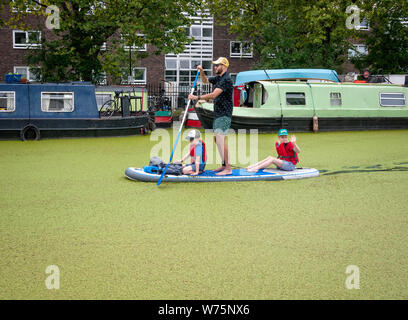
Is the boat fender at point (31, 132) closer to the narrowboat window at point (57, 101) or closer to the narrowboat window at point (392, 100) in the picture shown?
the narrowboat window at point (57, 101)

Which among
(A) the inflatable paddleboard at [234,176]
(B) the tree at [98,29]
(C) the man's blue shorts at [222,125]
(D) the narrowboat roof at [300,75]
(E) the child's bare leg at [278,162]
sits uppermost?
(B) the tree at [98,29]

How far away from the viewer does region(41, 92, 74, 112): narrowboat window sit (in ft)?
50.5

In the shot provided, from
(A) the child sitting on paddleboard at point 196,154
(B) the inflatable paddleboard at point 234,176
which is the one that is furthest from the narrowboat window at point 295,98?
(A) the child sitting on paddleboard at point 196,154

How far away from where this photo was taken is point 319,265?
15.3 ft

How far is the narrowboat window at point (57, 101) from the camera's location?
50.5 ft

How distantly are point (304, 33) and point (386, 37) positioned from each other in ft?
13.4

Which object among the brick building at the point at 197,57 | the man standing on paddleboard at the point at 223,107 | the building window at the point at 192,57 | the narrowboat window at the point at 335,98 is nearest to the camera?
the man standing on paddleboard at the point at 223,107

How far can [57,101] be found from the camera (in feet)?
51.0

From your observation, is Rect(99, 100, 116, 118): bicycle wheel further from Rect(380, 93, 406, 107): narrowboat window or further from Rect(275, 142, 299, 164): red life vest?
Rect(380, 93, 406, 107): narrowboat window

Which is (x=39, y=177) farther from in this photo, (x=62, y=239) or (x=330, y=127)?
(x=330, y=127)

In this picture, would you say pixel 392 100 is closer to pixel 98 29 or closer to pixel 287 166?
pixel 98 29

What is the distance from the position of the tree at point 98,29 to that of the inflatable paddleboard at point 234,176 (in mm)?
11607
